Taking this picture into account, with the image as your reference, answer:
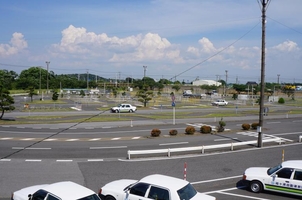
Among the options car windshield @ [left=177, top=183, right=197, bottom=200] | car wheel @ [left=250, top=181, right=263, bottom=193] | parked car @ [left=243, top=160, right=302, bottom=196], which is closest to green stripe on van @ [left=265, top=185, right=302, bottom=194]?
parked car @ [left=243, top=160, right=302, bottom=196]

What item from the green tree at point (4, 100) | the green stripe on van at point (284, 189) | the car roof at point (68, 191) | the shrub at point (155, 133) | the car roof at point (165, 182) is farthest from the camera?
the green tree at point (4, 100)

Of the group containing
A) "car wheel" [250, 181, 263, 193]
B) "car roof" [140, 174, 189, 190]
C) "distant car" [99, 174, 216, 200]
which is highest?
"car roof" [140, 174, 189, 190]

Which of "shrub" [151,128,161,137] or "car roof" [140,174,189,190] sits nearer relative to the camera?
"car roof" [140,174,189,190]

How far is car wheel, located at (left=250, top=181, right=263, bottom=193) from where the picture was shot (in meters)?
13.3

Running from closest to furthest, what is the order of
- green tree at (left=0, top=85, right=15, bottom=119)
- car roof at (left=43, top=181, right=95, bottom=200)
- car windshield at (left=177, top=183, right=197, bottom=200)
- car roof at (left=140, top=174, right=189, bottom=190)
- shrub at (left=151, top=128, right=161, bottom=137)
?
car roof at (left=43, top=181, right=95, bottom=200), car windshield at (left=177, top=183, right=197, bottom=200), car roof at (left=140, top=174, right=189, bottom=190), shrub at (left=151, top=128, right=161, bottom=137), green tree at (left=0, top=85, right=15, bottom=119)

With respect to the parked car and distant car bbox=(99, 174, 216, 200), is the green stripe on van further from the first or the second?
distant car bbox=(99, 174, 216, 200)

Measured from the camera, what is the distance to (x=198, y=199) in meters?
9.38

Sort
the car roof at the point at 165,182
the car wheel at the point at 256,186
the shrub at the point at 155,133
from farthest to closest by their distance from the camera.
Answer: the shrub at the point at 155,133
the car wheel at the point at 256,186
the car roof at the point at 165,182

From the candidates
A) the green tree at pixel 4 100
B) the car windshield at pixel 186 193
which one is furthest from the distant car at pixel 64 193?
the green tree at pixel 4 100

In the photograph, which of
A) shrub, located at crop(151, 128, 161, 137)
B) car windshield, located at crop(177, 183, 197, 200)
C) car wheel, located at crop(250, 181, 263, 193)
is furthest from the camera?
shrub, located at crop(151, 128, 161, 137)

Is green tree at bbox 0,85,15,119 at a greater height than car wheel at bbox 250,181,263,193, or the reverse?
green tree at bbox 0,85,15,119

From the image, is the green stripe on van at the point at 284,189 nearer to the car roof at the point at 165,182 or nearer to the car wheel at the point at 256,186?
the car wheel at the point at 256,186

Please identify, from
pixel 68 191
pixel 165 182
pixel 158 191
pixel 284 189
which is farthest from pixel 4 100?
pixel 284 189

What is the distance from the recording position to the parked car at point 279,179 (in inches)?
490
